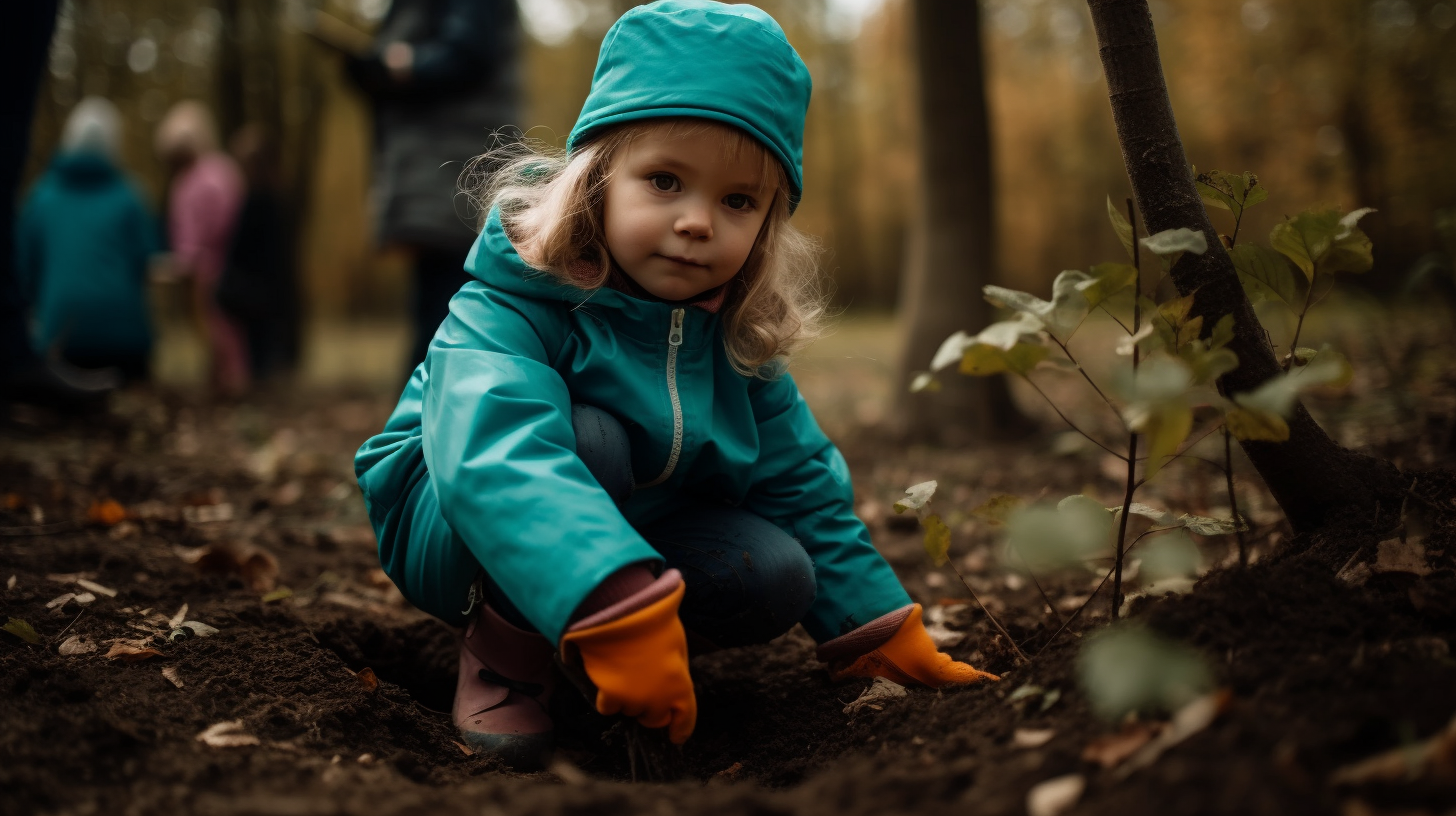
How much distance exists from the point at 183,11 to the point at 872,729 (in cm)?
1218

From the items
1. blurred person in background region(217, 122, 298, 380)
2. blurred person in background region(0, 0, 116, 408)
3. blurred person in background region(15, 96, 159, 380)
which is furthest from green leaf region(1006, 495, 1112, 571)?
blurred person in background region(217, 122, 298, 380)

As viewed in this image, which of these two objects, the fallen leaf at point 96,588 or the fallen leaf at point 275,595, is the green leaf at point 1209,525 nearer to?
the fallen leaf at point 275,595

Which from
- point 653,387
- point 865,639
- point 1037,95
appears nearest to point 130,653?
point 653,387

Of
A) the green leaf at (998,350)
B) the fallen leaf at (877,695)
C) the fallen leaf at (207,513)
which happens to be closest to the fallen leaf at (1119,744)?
the green leaf at (998,350)

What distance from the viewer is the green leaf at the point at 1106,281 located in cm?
133

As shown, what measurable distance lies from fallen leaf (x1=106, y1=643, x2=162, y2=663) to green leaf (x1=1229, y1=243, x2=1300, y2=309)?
188cm

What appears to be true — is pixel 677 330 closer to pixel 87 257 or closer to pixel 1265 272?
pixel 1265 272

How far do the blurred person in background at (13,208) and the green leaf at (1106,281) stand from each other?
10.6ft

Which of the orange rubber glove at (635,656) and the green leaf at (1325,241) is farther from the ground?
the green leaf at (1325,241)

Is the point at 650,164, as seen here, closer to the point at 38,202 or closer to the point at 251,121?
the point at 38,202

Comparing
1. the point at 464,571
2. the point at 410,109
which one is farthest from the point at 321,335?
the point at 464,571

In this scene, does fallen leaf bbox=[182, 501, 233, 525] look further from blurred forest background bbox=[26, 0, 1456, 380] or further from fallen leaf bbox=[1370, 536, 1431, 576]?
fallen leaf bbox=[1370, 536, 1431, 576]

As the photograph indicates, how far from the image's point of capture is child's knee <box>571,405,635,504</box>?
1609mm

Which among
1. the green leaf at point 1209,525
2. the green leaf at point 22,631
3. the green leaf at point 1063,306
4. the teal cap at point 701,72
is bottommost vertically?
the green leaf at point 22,631
